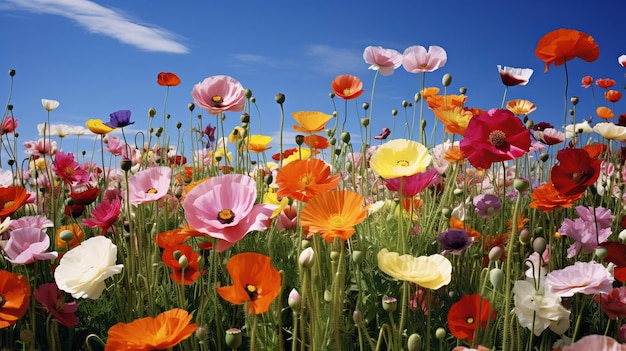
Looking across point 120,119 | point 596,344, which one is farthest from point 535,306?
point 120,119

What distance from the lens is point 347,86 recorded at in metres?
2.00

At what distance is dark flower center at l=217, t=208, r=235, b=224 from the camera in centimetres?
113

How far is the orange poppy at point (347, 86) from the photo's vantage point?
1.95 meters

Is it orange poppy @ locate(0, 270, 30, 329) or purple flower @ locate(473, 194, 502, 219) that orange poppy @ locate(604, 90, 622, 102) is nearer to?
purple flower @ locate(473, 194, 502, 219)

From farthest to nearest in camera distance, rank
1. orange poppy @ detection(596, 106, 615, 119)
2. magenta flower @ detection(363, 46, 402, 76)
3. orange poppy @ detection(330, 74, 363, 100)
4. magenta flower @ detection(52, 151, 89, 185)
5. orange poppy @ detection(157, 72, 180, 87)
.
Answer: orange poppy @ detection(596, 106, 615, 119)
orange poppy @ detection(157, 72, 180, 87)
magenta flower @ detection(363, 46, 402, 76)
orange poppy @ detection(330, 74, 363, 100)
magenta flower @ detection(52, 151, 89, 185)

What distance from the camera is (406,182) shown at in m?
1.48

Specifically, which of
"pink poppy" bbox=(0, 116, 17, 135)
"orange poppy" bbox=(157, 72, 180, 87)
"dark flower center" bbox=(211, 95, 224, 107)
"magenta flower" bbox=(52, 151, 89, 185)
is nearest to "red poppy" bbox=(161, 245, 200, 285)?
"dark flower center" bbox=(211, 95, 224, 107)

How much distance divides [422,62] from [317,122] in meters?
0.70

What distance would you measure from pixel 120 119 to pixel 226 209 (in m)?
1.17

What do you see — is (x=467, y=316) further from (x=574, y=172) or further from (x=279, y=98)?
(x=279, y=98)

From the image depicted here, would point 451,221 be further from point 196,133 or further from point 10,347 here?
point 196,133

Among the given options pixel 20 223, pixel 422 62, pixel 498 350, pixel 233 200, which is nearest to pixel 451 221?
pixel 498 350

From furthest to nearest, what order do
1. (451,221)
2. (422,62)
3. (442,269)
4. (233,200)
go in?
(422,62) → (451,221) → (233,200) → (442,269)

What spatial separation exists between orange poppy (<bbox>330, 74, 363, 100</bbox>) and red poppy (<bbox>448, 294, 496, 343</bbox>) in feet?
3.12
